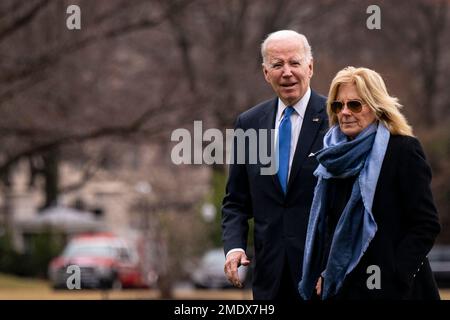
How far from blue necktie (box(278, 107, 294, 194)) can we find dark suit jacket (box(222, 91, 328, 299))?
0.12 ft

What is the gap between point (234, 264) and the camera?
21.6 ft

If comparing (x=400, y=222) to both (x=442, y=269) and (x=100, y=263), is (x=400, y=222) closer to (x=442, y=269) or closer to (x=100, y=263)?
(x=100, y=263)

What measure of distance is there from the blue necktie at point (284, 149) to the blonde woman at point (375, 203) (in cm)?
68

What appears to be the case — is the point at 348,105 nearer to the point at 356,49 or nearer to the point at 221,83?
the point at 221,83

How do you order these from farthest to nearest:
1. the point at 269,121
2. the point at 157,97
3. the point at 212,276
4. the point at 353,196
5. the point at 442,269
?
the point at 212,276 → the point at 157,97 → the point at 442,269 → the point at 269,121 → the point at 353,196

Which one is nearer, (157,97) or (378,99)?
(378,99)

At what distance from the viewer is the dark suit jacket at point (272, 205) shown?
21.8 ft

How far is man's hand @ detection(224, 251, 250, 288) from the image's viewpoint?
6.53 metres

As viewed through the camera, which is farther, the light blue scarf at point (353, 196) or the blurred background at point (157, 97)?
the blurred background at point (157, 97)

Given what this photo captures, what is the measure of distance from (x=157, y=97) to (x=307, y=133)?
30.4 m

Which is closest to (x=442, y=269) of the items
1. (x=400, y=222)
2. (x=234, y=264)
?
(x=234, y=264)

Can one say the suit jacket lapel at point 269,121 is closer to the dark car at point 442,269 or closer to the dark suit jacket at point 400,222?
the dark suit jacket at point 400,222

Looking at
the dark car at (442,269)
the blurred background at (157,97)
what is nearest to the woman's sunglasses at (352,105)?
the blurred background at (157,97)

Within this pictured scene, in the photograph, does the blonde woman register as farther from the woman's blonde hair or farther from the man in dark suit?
the man in dark suit
